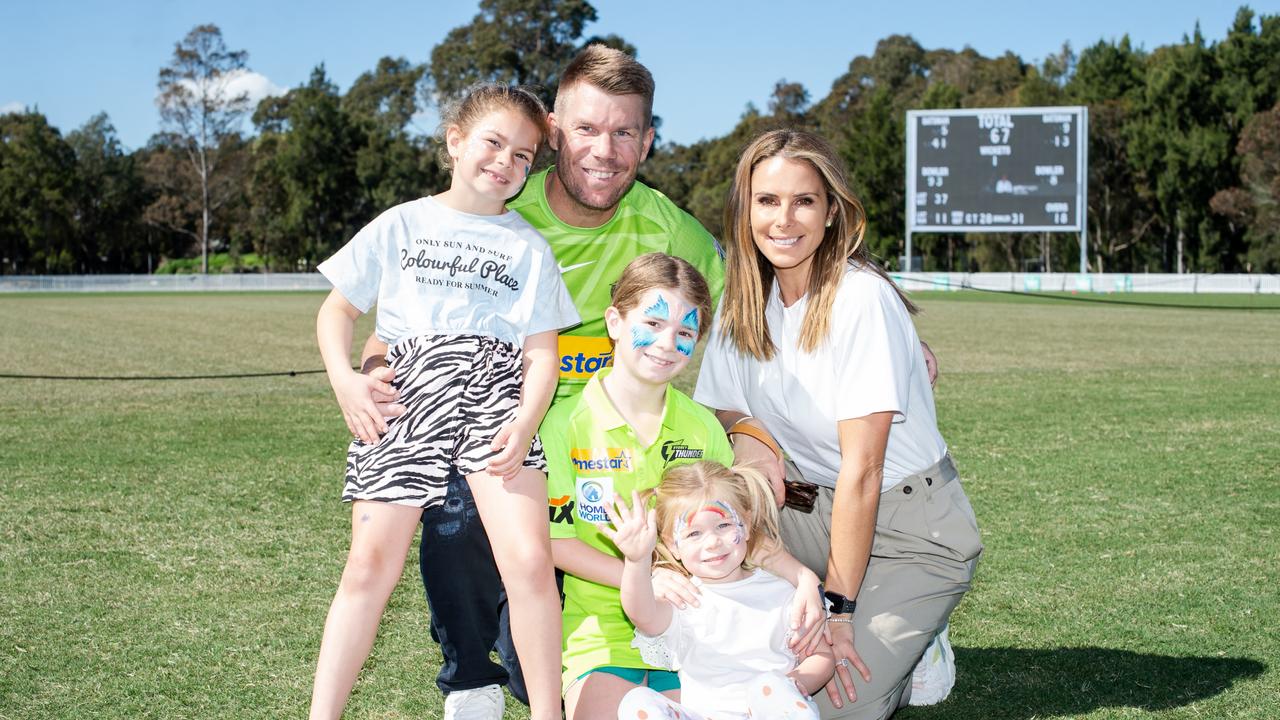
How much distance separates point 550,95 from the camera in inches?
2037

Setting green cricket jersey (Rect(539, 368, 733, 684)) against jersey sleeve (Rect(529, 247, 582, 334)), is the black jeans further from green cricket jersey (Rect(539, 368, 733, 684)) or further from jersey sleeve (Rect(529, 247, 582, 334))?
jersey sleeve (Rect(529, 247, 582, 334))

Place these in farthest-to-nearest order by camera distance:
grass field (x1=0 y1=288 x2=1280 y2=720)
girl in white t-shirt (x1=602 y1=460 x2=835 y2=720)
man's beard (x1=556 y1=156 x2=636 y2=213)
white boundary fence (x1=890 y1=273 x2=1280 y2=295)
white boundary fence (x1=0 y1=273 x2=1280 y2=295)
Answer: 1. white boundary fence (x1=0 y1=273 x2=1280 y2=295)
2. white boundary fence (x1=890 y1=273 x2=1280 y2=295)
3. man's beard (x1=556 y1=156 x2=636 y2=213)
4. grass field (x1=0 y1=288 x2=1280 y2=720)
5. girl in white t-shirt (x1=602 y1=460 x2=835 y2=720)

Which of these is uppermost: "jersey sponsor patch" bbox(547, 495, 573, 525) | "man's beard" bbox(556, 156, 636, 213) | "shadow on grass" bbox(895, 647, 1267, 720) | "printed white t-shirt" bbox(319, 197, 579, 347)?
"man's beard" bbox(556, 156, 636, 213)

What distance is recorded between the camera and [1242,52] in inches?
2356

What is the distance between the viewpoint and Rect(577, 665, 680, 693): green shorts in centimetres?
320

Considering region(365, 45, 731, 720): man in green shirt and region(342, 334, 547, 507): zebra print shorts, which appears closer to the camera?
region(342, 334, 547, 507): zebra print shorts

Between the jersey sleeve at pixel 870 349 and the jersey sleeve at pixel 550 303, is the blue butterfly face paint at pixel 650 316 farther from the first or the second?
the jersey sleeve at pixel 870 349

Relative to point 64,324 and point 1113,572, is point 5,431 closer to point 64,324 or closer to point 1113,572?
point 1113,572

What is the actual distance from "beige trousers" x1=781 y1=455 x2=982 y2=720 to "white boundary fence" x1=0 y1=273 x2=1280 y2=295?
34.6m

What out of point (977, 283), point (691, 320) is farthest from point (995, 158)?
point (691, 320)

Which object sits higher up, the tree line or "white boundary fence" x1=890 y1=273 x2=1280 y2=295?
the tree line

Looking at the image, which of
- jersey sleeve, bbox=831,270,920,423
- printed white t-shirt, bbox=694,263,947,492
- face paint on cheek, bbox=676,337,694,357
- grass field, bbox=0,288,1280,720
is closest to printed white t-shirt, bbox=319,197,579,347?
face paint on cheek, bbox=676,337,694,357

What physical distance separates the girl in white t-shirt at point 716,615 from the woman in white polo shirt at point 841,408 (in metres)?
0.34

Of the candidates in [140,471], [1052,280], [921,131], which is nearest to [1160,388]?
[140,471]
